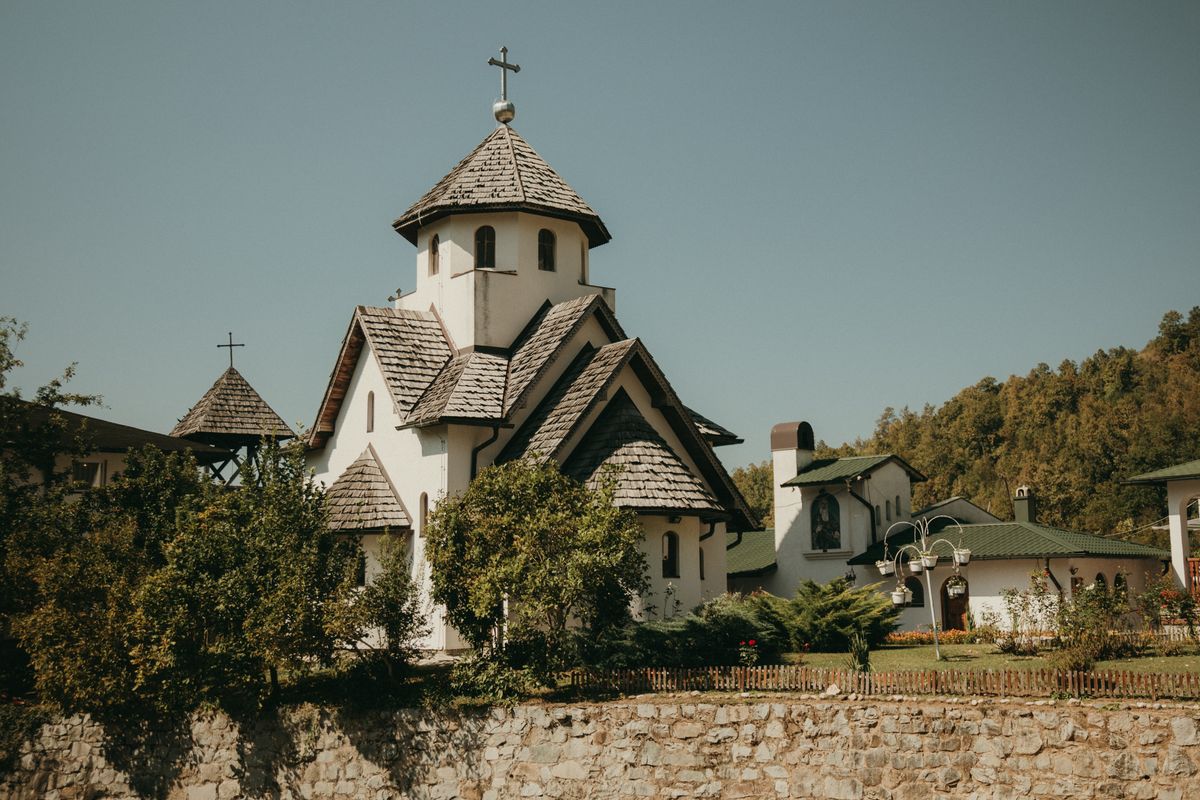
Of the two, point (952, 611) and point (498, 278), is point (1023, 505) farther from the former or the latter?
point (498, 278)

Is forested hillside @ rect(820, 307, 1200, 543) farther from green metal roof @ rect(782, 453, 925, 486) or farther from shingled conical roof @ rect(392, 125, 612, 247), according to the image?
shingled conical roof @ rect(392, 125, 612, 247)

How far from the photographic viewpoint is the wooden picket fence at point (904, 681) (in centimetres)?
2002

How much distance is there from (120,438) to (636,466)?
19.5 m

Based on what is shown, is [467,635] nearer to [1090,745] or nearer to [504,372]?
[504,372]

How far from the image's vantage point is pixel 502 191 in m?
34.6

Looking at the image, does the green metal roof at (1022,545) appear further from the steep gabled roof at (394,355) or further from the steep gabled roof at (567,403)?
the steep gabled roof at (394,355)

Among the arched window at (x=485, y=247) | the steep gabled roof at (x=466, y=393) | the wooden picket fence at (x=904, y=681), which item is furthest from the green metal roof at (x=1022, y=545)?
the wooden picket fence at (x=904, y=681)

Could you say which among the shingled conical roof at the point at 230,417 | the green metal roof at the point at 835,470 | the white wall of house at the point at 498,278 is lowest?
the green metal roof at the point at 835,470

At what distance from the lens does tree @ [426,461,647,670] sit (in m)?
24.0

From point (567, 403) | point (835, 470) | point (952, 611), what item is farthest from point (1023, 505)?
point (567, 403)

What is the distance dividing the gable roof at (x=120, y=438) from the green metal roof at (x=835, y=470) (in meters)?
21.4

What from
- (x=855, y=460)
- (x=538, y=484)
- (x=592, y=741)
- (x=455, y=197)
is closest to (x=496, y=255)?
(x=455, y=197)

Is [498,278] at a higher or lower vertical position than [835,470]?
higher

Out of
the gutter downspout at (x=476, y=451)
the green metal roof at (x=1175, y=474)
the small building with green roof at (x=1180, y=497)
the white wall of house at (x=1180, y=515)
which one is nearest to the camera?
→ the gutter downspout at (x=476, y=451)
